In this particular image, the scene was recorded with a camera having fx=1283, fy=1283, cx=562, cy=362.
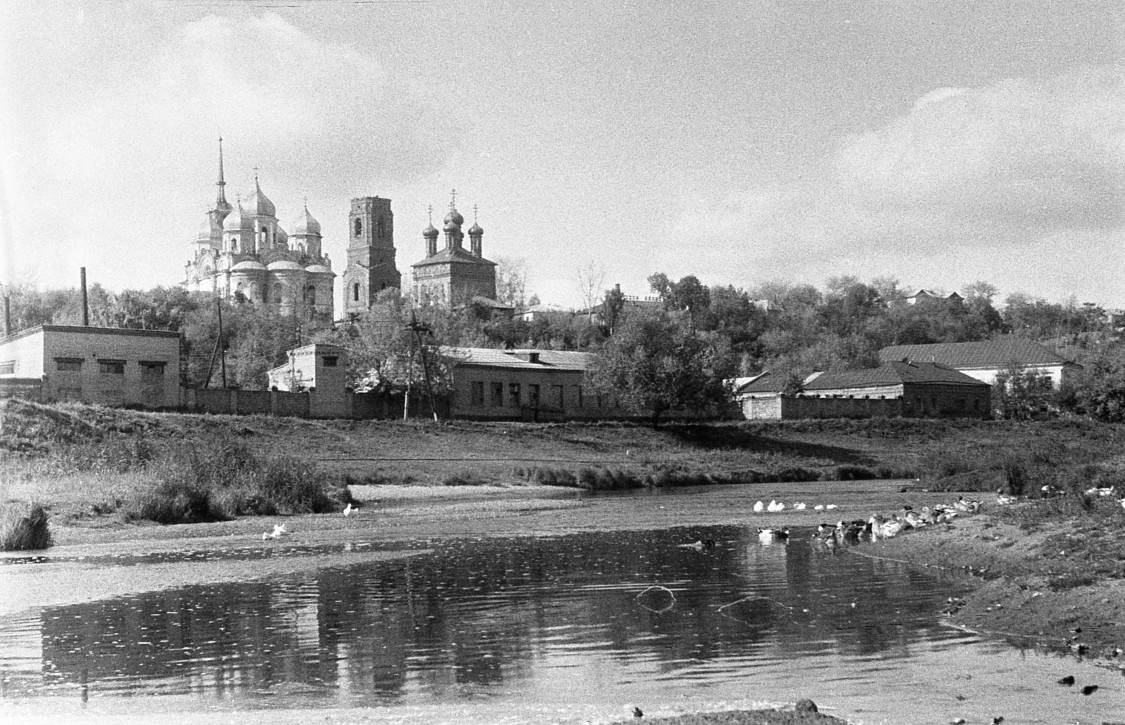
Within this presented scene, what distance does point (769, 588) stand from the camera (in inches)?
782

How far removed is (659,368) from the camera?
79562 mm

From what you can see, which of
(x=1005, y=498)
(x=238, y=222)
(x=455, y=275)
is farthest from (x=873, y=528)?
(x=238, y=222)

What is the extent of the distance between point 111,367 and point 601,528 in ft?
143

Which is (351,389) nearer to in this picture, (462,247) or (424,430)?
(424,430)

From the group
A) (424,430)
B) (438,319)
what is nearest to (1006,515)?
(424,430)

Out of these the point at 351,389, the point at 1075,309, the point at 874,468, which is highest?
the point at 1075,309

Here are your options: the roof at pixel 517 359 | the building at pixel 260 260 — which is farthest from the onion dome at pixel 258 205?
the roof at pixel 517 359

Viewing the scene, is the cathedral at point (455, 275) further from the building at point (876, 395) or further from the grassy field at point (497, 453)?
the grassy field at point (497, 453)

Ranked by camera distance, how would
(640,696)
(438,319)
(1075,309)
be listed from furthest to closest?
1. (1075,309)
2. (438,319)
3. (640,696)

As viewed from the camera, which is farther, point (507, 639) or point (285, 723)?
point (507, 639)

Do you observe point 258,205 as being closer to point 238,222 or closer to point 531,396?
point 238,222

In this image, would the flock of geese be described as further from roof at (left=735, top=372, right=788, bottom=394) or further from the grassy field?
roof at (left=735, top=372, right=788, bottom=394)

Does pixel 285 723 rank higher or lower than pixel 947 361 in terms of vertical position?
lower

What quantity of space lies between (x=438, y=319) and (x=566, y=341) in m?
43.7
